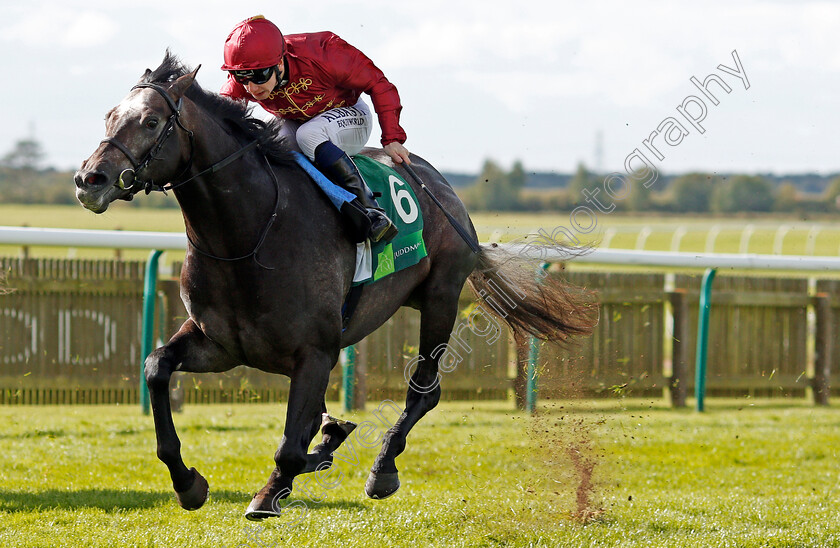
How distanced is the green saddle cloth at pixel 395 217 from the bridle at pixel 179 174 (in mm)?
634

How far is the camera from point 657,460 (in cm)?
645

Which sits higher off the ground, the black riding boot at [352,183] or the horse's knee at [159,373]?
the black riding boot at [352,183]

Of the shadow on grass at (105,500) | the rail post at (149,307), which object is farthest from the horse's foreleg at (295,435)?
the rail post at (149,307)

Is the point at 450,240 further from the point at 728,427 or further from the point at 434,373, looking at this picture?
the point at 728,427

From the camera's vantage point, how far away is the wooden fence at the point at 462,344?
7113mm

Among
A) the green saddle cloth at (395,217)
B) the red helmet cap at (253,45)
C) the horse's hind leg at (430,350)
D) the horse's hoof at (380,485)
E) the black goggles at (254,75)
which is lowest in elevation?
Answer: the horse's hoof at (380,485)

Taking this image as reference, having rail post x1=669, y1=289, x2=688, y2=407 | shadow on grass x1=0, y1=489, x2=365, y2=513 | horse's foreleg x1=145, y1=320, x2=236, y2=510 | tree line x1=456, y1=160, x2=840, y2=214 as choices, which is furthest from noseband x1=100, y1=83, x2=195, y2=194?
tree line x1=456, y1=160, x2=840, y2=214

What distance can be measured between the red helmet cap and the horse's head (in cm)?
29

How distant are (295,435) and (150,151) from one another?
1.15 meters

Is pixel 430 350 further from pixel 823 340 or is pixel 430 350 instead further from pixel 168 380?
pixel 823 340

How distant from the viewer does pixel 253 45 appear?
362 centimetres

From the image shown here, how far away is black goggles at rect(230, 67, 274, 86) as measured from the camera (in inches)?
146

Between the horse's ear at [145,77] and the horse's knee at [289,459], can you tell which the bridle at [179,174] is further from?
the horse's knee at [289,459]

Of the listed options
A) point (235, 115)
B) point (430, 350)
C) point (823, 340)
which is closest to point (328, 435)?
point (430, 350)
